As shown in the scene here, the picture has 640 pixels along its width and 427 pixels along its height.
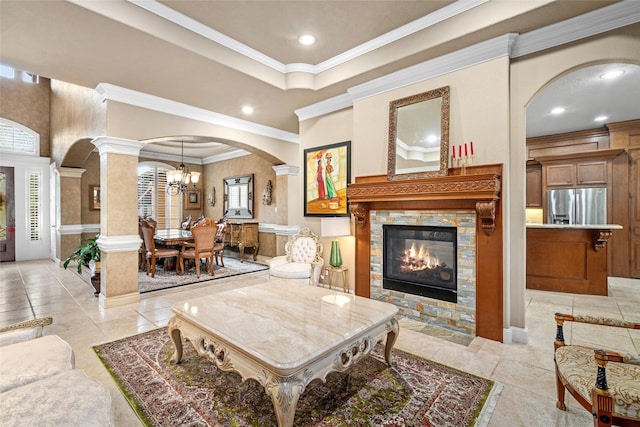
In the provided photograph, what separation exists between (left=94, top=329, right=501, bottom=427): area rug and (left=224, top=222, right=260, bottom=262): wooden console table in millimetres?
4789

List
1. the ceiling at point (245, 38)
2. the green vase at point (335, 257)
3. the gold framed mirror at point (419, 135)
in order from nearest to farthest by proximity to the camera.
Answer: the ceiling at point (245, 38)
the gold framed mirror at point (419, 135)
the green vase at point (335, 257)

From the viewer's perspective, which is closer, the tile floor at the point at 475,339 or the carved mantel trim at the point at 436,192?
the tile floor at the point at 475,339

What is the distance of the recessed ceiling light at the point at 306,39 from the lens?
3178 mm

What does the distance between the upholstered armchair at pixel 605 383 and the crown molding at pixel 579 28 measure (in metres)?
2.47

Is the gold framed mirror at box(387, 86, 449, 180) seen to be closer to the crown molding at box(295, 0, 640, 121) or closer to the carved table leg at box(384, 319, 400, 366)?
the crown molding at box(295, 0, 640, 121)

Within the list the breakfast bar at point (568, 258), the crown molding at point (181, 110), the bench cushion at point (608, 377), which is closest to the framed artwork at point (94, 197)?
the crown molding at point (181, 110)

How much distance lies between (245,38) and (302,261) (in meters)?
3.05

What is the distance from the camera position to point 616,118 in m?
5.38

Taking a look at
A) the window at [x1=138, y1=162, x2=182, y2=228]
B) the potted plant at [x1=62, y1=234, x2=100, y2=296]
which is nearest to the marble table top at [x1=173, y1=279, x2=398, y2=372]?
the potted plant at [x1=62, y1=234, x2=100, y2=296]

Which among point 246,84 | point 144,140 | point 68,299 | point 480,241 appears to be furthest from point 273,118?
point 68,299

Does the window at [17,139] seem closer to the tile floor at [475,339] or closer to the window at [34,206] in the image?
the window at [34,206]

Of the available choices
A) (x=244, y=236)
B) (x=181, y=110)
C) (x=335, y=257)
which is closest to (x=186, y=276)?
(x=244, y=236)

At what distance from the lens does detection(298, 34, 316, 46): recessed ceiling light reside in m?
3.18

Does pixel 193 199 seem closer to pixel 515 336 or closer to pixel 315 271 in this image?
pixel 315 271
